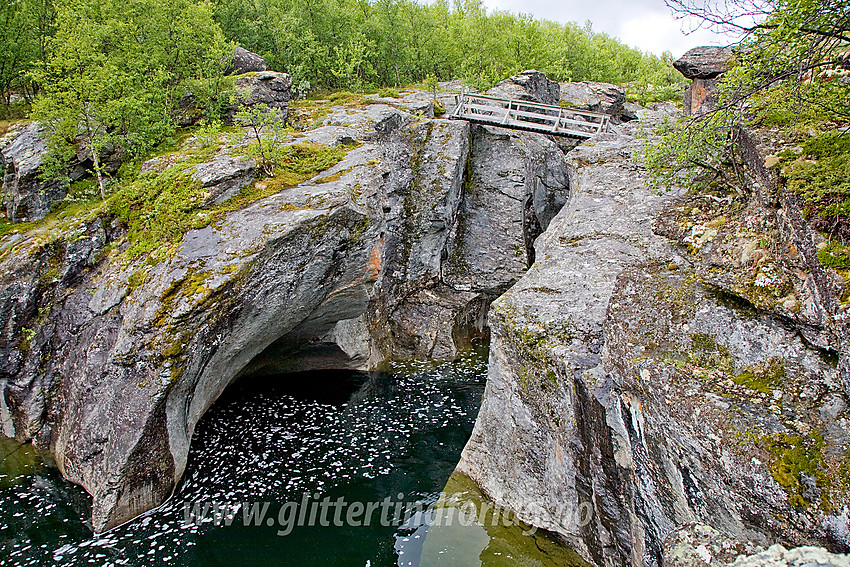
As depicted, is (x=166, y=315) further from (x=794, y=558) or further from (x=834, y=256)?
(x=834, y=256)

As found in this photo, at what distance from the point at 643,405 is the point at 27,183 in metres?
19.8

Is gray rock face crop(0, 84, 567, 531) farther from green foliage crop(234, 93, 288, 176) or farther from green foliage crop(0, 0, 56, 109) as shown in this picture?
green foliage crop(0, 0, 56, 109)

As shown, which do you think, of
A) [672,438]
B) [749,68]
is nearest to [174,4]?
[749,68]

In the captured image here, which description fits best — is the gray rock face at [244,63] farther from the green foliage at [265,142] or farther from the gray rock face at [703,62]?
the gray rock face at [703,62]

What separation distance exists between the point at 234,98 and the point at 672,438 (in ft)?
66.5

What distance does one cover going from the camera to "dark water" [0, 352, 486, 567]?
1048cm

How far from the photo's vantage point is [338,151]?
672 inches

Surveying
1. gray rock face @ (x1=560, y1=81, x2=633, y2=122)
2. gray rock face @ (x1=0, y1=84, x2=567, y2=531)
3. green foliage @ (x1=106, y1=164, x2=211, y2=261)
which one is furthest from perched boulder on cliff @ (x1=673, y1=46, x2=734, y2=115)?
green foliage @ (x1=106, y1=164, x2=211, y2=261)

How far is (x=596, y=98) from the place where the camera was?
112ft

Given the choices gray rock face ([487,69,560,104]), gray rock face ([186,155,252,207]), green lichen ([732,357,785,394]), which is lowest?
green lichen ([732,357,785,394])

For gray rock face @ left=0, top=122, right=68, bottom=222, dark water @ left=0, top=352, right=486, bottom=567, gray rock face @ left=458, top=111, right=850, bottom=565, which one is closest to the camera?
gray rock face @ left=458, top=111, right=850, bottom=565

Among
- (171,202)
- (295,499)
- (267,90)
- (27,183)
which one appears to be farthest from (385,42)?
(295,499)

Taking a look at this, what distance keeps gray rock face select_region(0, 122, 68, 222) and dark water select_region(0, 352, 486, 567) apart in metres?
7.89

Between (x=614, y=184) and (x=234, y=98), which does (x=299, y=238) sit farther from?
(x=234, y=98)
